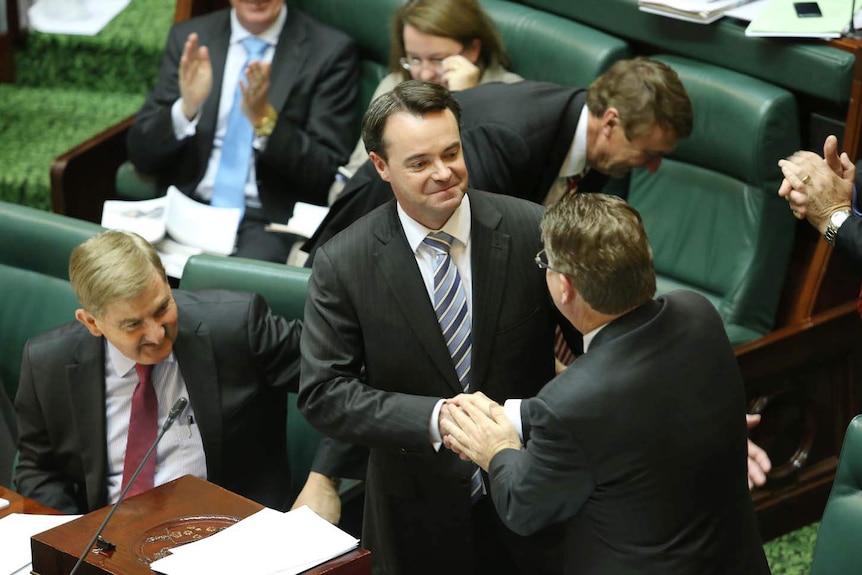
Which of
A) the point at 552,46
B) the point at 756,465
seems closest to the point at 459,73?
the point at 552,46

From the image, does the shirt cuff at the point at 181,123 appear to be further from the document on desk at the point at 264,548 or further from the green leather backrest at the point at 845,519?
the green leather backrest at the point at 845,519

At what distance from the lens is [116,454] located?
2.67m

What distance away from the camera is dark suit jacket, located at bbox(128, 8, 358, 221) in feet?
12.3

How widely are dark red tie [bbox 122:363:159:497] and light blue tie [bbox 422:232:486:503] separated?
676 mm

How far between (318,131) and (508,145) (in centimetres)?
113

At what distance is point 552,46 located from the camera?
3641mm

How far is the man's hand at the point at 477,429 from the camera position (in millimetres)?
2061

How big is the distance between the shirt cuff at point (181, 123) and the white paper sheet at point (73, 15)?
1176 mm

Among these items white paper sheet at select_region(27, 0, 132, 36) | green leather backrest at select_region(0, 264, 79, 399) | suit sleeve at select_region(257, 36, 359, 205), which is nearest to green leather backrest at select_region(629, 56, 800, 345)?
suit sleeve at select_region(257, 36, 359, 205)

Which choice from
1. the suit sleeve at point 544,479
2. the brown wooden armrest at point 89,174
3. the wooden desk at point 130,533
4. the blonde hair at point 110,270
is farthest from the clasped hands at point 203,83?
the suit sleeve at point 544,479

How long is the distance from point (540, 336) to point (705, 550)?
55 centimetres

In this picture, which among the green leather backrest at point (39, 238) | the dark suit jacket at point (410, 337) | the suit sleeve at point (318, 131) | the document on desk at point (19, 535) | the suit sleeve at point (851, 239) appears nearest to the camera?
the document on desk at point (19, 535)

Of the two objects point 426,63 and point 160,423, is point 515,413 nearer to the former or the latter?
point 160,423

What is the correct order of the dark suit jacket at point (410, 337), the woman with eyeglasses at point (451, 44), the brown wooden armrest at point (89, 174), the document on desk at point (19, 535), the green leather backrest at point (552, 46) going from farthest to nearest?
1. the brown wooden armrest at point (89, 174)
2. the green leather backrest at point (552, 46)
3. the woman with eyeglasses at point (451, 44)
4. the dark suit jacket at point (410, 337)
5. the document on desk at point (19, 535)
